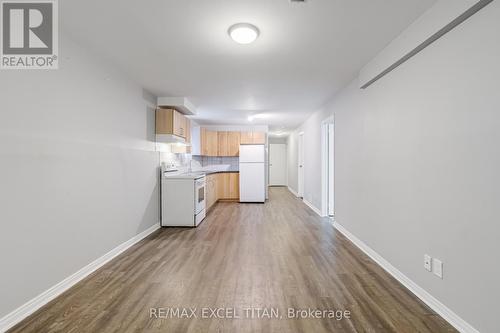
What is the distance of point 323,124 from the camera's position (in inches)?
193

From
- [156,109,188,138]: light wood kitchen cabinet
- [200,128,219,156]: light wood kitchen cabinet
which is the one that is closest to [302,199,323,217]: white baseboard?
[200,128,219,156]: light wood kitchen cabinet

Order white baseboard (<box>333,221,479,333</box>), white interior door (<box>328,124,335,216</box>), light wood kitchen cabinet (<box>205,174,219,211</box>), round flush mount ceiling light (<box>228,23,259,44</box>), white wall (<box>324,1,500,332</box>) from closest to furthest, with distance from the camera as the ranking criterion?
white wall (<box>324,1,500,332</box>) → white baseboard (<box>333,221,479,333</box>) → round flush mount ceiling light (<box>228,23,259,44</box>) → white interior door (<box>328,124,335,216</box>) → light wood kitchen cabinet (<box>205,174,219,211</box>)

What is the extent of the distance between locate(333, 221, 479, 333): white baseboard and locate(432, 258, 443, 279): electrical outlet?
221 millimetres

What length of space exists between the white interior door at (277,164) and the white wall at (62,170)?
326 inches

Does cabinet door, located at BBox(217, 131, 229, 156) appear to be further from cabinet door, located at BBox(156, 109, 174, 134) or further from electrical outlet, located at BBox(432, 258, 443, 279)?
electrical outlet, located at BBox(432, 258, 443, 279)

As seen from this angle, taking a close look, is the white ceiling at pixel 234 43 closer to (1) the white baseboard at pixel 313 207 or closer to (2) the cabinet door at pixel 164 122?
(2) the cabinet door at pixel 164 122

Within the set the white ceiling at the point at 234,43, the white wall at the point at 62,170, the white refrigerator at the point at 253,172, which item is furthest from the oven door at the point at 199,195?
the white refrigerator at the point at 253,172

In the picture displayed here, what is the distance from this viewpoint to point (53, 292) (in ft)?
6.59

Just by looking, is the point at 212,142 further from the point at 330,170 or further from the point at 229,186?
the point at 330,170

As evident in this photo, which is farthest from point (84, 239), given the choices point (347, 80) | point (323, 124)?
point (323, 124)

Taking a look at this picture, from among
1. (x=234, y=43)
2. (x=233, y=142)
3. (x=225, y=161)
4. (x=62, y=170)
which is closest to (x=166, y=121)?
(x=62, y=170)

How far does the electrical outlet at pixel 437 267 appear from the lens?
1797 mm

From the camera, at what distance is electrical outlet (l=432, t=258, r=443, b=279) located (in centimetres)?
180

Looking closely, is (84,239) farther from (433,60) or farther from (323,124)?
(323,124)
